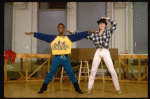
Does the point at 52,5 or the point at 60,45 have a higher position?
the point at 52,5

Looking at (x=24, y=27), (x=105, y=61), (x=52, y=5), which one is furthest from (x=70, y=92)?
(x=52, y=5)

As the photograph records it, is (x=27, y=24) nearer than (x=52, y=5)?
Yes

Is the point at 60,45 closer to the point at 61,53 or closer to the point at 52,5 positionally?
the point at 61,53

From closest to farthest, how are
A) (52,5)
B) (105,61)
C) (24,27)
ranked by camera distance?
(105,61)
(24,27)
(52,5)

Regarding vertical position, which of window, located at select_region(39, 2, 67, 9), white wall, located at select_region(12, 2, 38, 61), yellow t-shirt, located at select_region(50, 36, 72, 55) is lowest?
yellow t-shirt, located at select_region(50, 36, 72, 55)

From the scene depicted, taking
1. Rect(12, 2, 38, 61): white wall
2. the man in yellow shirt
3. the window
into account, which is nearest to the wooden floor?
the man in yellow shirt

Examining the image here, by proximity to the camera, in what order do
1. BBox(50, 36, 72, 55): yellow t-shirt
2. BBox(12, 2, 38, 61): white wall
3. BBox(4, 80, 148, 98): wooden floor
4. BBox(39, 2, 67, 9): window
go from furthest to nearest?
BBox(39, 2, 67, 9): window → BBox(12, 2, 38, 61): white wall → BBox(50, 36, 72, 55): yellow t-shirt → BBox(4, 80, 148, 98): wooden floor

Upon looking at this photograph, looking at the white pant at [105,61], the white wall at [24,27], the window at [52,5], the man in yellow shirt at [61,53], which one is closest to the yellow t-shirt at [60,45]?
the man in yellow shirt at [61,53]

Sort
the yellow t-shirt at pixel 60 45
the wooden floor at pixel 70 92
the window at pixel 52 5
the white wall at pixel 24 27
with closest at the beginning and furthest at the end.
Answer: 1. the wooden floor at pixel 70 92
2. the yellow t-shirt at pixel 60 45
3. the white wall at pixel 24 27
4. the window at pixel 52 5

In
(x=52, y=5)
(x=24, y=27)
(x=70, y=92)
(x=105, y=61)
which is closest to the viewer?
(x=105, y=61)

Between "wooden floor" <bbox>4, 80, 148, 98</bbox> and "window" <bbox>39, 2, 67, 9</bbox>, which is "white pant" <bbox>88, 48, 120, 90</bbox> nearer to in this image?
"wooden floor" <bbox>4, 80, 148, 98</bbox>

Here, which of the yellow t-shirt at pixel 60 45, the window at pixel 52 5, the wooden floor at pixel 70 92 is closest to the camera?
the wooden floor at pixel 70 92

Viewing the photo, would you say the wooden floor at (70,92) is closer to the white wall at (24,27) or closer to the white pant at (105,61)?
the white pant at (105,61)

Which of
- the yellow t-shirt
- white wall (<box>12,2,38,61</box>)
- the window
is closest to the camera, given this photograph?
the yellow t-shirt
